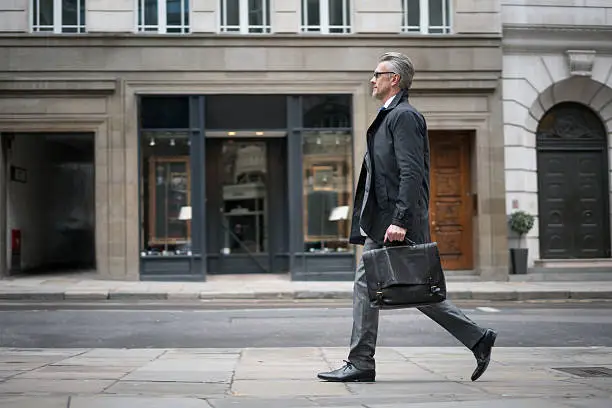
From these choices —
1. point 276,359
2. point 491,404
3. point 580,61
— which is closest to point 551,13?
point 580,61

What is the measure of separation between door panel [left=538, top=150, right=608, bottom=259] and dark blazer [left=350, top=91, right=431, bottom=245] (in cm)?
1450

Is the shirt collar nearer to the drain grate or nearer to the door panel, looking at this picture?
the drain grate

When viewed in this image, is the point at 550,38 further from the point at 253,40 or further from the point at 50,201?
the point at 50,201

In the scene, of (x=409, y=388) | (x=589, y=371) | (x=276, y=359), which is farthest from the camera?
(x=276, y=359)

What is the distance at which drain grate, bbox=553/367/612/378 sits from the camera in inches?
236

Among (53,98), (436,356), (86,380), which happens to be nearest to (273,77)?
(53,98)

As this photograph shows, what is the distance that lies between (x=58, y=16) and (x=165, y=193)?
4.65m

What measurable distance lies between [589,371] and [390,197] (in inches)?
90.3

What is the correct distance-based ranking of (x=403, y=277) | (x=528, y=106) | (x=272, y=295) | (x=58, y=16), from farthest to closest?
(x=528, y=106), (x=58, y=16), (x=272, y=295), (x=403, y=277)

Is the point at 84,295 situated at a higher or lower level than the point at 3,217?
lower

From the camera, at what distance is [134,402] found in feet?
15.0

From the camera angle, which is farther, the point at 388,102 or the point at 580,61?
the point at 580,61

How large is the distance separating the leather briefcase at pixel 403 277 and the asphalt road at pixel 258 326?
133 inches

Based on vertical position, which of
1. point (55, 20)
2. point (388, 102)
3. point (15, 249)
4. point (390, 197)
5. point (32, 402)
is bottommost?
point (32, 402)
